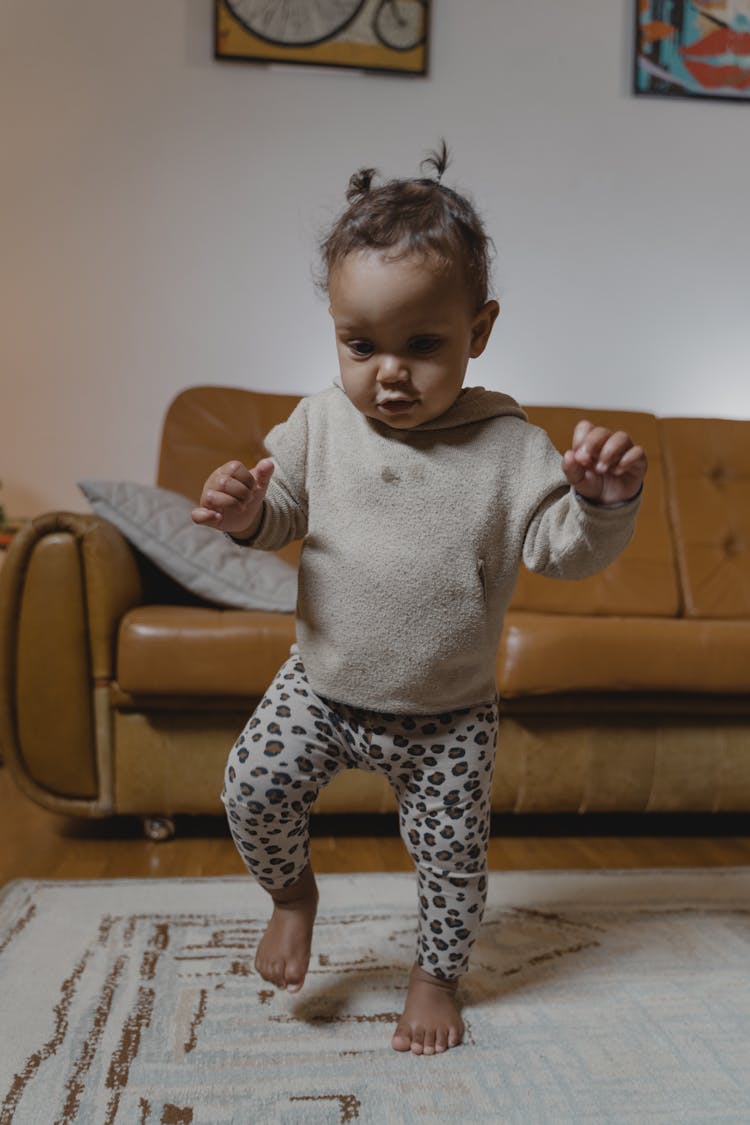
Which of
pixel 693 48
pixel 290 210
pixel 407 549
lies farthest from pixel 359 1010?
pixel 693 48

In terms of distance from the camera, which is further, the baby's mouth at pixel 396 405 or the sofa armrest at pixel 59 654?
the sofa armrest at pixel 59 654

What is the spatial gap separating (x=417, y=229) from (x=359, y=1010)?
84 cm

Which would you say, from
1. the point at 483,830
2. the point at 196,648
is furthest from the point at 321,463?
the point at 196,648

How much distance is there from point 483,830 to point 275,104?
2063mm

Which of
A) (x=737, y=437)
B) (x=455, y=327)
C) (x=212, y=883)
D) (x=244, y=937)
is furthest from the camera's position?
→ (x=737, y=437)

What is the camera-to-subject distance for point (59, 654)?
153cm

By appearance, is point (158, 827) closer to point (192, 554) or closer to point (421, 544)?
point (192, 554)

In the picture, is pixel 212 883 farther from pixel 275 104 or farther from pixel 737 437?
pixel 275 104

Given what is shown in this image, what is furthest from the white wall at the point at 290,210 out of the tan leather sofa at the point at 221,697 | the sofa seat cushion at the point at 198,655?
the sofa seat cushion at the point at 198,655

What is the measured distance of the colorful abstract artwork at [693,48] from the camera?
8.05ft

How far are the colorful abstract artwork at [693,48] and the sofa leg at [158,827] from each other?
2.22 m

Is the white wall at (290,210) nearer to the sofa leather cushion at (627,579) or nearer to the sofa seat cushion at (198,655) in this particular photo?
the sofa leather cushion at (627,579)

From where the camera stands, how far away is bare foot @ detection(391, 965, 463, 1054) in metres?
0.95

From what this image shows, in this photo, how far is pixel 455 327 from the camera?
2.92 ft
